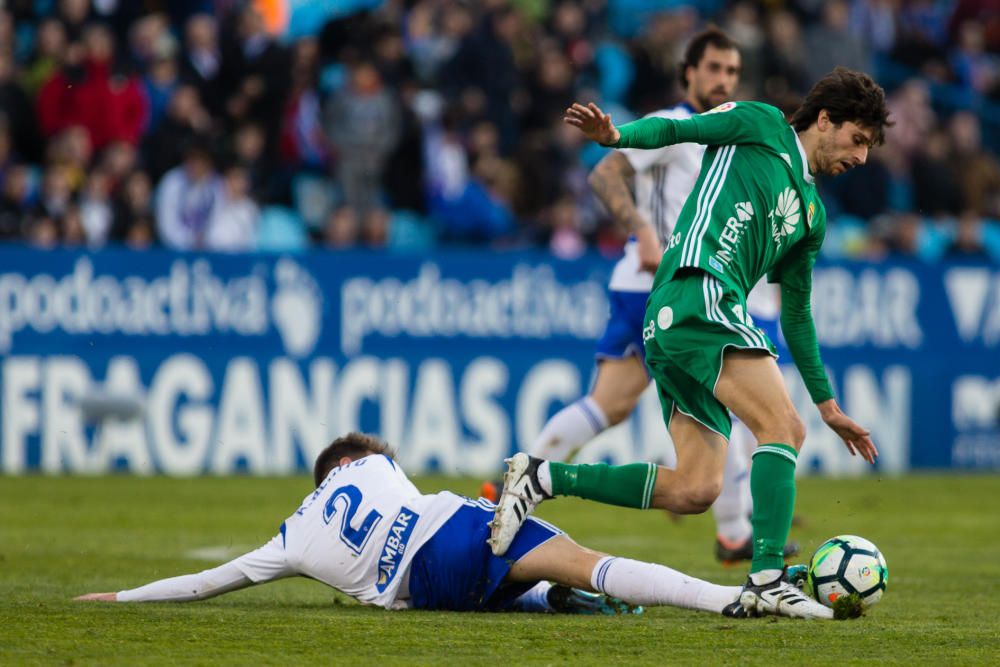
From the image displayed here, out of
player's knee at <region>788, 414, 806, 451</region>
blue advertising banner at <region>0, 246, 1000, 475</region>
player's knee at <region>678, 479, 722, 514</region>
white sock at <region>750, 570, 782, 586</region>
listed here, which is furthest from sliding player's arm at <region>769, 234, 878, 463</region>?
blue advertising banner at <region>0, 246, 1000, 475</region>

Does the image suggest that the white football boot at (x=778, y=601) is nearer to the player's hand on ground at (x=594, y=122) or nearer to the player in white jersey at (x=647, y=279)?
the player's hand on ground at (x=594, y=122)

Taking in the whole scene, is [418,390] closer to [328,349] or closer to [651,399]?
[328,349]

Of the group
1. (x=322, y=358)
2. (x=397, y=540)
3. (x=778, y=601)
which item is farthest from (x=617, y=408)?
(x=322, y=358)

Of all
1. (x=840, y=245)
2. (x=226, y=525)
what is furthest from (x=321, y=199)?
Result: (x=226, y=525)

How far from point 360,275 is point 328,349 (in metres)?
0.71

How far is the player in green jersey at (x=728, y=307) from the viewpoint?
6.16 metres

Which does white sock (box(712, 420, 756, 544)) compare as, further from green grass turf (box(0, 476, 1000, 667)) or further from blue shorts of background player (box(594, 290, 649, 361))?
blue shorts of background player (box(594, 290, 649, 361))

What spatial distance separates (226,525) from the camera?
415 inches

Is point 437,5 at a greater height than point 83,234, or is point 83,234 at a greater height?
point 437,5

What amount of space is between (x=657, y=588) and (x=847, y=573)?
27.2 inches

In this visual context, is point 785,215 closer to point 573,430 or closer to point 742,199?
point 742,199

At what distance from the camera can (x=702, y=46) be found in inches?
336

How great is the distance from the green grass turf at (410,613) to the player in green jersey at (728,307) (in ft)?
1.52

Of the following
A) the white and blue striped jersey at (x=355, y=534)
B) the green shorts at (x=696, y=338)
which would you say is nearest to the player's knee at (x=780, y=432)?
the green shorts at (x=696, y=338)
